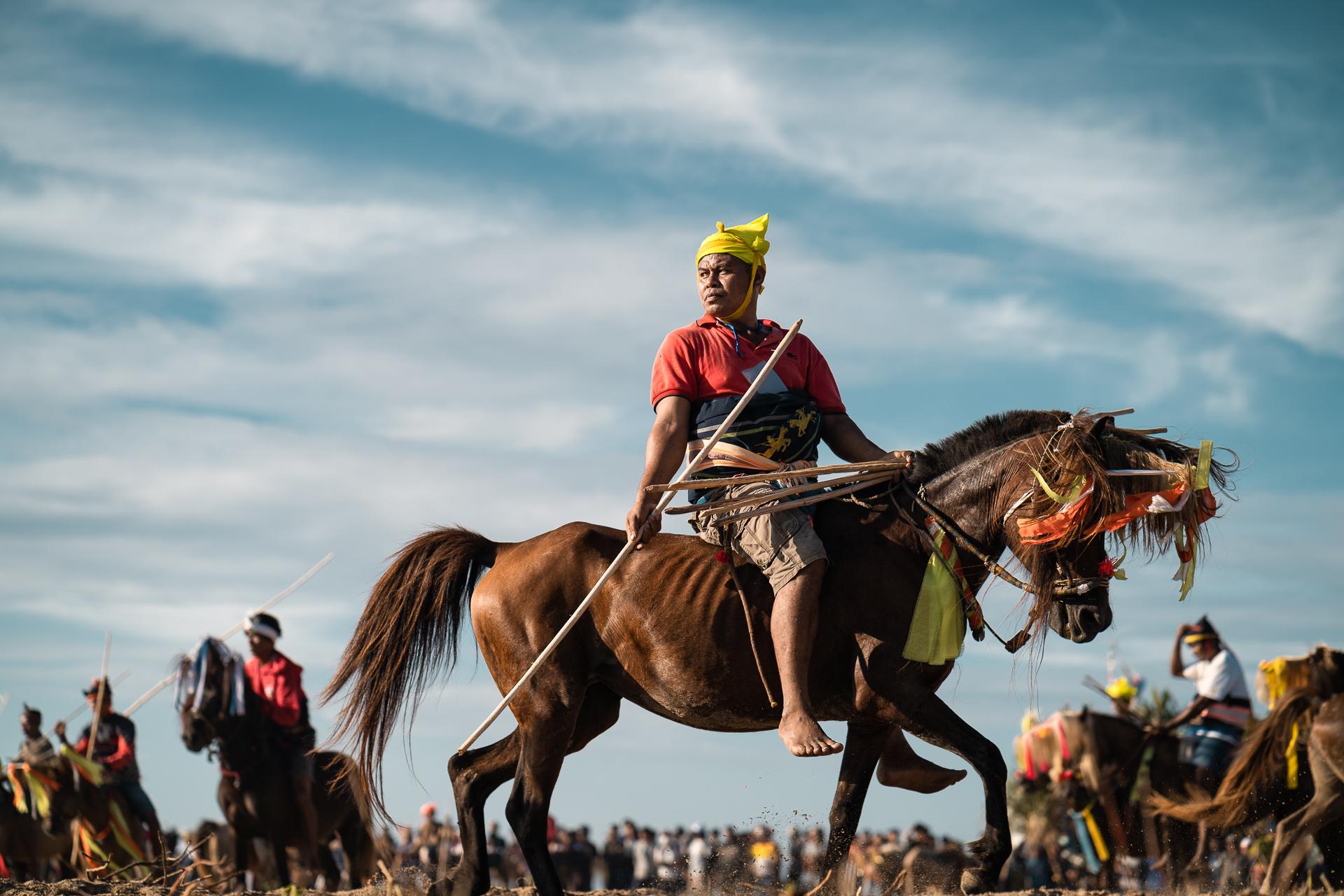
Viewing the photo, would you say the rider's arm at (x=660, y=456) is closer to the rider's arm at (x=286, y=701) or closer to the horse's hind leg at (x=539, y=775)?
the horse's hind leg at (x=539, y=775)

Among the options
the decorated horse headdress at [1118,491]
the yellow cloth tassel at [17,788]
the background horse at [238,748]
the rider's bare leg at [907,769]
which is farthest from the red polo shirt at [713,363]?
the yellow cloth tassel at [17,788]

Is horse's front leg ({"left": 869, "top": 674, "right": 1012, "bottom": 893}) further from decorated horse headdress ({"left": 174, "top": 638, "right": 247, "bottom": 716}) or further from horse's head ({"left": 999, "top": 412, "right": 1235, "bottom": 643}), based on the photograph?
decorated horse headdress ({"left": 174, "top": 638, "right": 247, "bottom": 716})

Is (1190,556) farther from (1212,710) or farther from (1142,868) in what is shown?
(1142,868)

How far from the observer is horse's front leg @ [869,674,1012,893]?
5.06m

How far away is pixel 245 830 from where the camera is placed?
12867 millimetres

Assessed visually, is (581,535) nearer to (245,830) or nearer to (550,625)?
(550,625)

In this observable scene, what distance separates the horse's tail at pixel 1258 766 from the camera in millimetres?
10031

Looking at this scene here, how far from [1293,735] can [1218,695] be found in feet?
6.30

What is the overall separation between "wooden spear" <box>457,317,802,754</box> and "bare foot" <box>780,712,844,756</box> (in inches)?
40.8

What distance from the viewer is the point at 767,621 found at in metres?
5.56

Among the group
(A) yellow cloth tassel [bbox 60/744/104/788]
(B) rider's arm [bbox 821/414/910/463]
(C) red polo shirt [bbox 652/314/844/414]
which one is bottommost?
(A) yellow cloth tassel [bbox 60/744/104/788]

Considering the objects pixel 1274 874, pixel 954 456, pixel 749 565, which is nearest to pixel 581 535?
pixel 749 565

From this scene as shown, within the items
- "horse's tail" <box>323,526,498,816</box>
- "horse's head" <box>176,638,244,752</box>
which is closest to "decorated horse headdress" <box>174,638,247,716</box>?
"horse's head" <box>176,638,244,752</box>

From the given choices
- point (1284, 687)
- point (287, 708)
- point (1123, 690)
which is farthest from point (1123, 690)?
point (287, 708)
